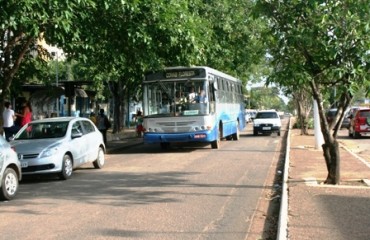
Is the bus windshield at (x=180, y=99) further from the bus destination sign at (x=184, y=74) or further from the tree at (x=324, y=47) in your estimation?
the tree at (x=324, y=47)

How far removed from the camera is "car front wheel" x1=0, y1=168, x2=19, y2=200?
9.66m

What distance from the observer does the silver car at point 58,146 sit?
39.1ft

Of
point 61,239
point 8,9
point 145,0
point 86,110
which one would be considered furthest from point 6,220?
point 86,110

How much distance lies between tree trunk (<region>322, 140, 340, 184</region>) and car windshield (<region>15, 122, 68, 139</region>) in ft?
21.7

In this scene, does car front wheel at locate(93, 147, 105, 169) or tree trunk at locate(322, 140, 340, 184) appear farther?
car front wheel at locate(93, 147, 105, 169)

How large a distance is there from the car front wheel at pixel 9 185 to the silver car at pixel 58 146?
1.76m

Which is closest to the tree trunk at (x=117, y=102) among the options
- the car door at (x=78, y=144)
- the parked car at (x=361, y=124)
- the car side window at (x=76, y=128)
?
the parked car at (x=361, y=124)

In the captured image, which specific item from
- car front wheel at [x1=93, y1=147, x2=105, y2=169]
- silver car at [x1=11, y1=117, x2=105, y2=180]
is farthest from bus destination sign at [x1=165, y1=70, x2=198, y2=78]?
car front wheel at [x1=93, y1=147, x2=105, y2=169]

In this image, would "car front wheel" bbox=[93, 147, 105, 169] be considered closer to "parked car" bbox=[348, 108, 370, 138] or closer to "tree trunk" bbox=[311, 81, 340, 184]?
"tree trunk" bbox=[311, 81, 340, 184]

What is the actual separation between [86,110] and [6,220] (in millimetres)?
39507

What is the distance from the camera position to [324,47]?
32.2 feet

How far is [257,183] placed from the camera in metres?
11.7

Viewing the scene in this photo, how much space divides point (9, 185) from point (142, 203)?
270 cm

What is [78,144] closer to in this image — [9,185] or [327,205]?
[9,185]
